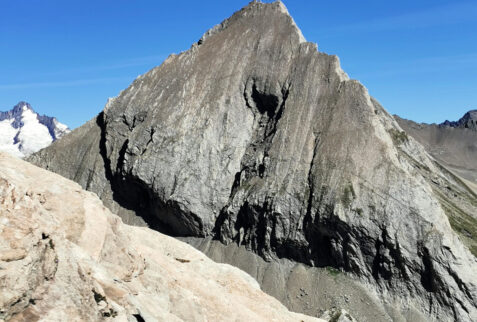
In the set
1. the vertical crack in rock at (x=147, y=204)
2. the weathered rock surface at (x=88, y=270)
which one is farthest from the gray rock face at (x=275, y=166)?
the weathered rock surface at (x=88, y=270)

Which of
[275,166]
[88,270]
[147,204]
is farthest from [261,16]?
[88,270]

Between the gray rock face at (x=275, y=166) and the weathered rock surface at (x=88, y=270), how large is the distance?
38510 millimetres

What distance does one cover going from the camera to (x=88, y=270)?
16438 mm

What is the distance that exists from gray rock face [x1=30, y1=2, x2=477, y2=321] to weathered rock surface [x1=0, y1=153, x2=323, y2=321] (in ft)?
126

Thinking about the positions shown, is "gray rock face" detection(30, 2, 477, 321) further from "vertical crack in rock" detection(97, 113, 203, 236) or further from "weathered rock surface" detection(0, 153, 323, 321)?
"weathered rock surface" detection(0, 153, 323, 321)

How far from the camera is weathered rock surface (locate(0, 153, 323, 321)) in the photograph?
511 inches

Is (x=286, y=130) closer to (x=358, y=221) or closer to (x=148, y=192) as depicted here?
(x=358, y=221)

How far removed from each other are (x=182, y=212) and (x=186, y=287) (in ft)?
192

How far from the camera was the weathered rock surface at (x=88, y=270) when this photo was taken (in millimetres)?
12969

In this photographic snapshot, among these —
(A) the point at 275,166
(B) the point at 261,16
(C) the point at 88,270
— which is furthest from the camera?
(B) the point at 261,16

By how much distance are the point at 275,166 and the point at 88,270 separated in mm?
66503

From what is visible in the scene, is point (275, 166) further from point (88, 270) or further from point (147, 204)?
point (88, 270)

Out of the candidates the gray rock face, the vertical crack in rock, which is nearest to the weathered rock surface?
the gray rock face

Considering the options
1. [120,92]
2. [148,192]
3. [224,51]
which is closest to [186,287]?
[148,192]
